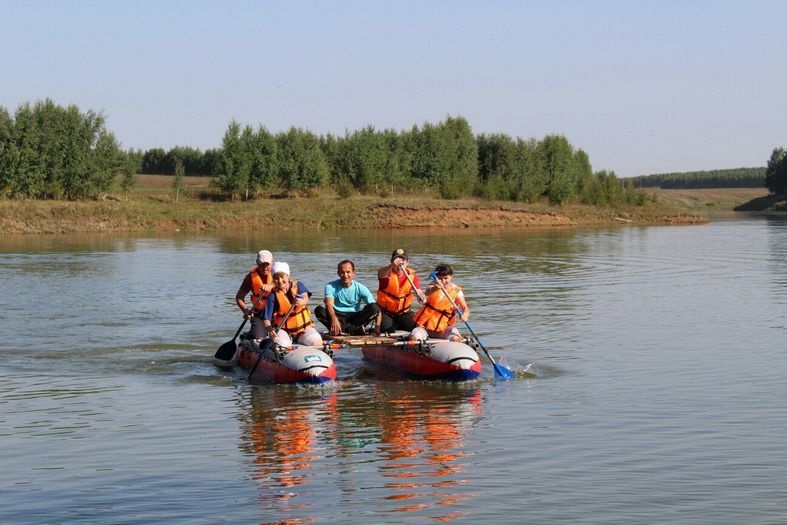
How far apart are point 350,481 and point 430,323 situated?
753cm

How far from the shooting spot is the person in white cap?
17719mm

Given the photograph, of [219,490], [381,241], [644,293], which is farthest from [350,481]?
[381,241]

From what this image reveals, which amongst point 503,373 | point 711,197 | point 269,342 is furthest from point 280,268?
point 711,197

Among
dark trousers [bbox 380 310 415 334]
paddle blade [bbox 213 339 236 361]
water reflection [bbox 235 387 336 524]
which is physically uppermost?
dark trousers [bbox 380 310 415 334]

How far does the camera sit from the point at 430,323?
17766mm

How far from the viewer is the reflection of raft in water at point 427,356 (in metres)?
16.0

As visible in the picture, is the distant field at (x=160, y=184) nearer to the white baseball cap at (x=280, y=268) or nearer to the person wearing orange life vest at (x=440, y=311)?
the person wearing orange life vest at (x=440, y=311)

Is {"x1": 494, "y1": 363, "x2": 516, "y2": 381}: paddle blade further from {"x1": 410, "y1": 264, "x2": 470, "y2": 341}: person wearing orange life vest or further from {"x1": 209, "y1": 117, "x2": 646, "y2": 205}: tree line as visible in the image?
{"x1": 209, "y1": 117, "x2": 646, "y2": 205}: tree line

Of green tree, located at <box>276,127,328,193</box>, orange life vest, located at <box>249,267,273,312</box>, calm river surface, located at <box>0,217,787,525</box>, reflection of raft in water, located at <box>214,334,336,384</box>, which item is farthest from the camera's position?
green tree, located at <box>276,127,328,193</box>

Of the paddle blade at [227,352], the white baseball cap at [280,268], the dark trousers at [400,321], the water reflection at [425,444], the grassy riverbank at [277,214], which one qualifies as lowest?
the water reflection at [425,444]

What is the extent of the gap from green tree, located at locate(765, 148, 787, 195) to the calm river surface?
131 metres

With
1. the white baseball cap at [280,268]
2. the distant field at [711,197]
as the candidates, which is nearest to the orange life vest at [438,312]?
the white baseball cap at [280,268]

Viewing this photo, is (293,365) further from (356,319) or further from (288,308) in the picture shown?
(356,319)

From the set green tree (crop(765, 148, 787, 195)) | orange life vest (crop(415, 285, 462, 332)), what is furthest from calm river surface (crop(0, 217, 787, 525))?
green tree (crop(765, 148, 787, 195))
